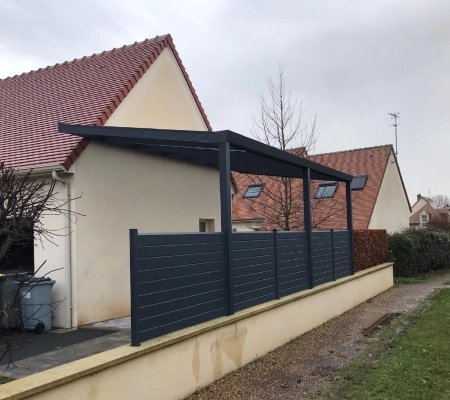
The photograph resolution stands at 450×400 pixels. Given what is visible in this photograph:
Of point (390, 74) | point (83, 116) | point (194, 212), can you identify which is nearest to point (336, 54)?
point (390, 74)

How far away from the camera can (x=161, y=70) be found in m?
11.4

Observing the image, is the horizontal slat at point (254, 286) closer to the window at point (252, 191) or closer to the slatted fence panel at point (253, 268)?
the slatted fence panel at point (253, 268)

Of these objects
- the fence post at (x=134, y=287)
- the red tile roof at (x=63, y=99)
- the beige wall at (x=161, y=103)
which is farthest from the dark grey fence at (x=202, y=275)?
the beige wall at (x=161, y=103)

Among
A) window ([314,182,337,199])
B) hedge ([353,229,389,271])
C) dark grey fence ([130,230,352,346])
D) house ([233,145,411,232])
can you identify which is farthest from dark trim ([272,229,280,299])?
window ([314,182,337,199])

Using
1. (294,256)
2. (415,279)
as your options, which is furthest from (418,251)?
(294,256)

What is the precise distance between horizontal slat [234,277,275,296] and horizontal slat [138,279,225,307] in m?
0.43

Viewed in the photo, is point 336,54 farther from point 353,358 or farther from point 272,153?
point 353,358

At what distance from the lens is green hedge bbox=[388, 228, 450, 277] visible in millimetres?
19219

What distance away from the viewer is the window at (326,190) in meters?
24.2

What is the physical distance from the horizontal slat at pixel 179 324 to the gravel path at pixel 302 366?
2.60 feet

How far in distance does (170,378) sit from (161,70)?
7.96m

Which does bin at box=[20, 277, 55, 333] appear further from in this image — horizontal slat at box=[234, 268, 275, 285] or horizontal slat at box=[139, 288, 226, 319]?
horizontal slat at box=[234, 268, 275, 285]

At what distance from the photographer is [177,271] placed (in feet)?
18.7

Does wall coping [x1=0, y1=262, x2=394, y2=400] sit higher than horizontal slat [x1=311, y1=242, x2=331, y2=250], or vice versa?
horizontal slat [x1=311, y1=242, x2=331, y2=250]
